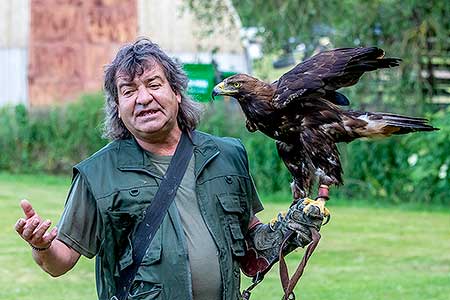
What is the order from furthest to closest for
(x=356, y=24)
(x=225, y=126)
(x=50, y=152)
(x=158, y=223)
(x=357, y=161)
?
(x=50, y=152) < (x=225, y=126) < (x=357, y=161) < (x=356, y=24) < (x=158, y=223)

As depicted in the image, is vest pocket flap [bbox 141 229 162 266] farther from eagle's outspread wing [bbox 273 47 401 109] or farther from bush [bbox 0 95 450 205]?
bush [bbox 0 95 450 205]

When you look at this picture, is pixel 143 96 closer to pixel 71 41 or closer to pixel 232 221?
pixel 232 221

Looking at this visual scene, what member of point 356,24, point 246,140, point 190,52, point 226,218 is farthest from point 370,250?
point 190,52

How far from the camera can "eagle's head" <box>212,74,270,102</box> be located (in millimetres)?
4812

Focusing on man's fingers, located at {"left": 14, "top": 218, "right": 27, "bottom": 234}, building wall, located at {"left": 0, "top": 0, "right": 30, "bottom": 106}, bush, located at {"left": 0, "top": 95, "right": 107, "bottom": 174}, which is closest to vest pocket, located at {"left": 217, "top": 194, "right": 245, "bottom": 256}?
man's fingers, located at {"left": 14, "top": 218, "right": 27, "bottom": 234}

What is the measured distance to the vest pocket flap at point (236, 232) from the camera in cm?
435

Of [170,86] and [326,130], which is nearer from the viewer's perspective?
[170,86]

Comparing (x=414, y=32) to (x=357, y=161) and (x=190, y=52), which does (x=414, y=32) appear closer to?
(x=357, y=161)

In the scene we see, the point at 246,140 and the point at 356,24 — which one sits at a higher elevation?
the point at 356,24

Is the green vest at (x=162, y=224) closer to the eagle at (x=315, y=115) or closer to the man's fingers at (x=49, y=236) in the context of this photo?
the man's fingers at (x=49, y=236)

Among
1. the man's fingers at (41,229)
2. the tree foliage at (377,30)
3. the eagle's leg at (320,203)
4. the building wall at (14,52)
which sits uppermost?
the eagle's leg at (320,203)

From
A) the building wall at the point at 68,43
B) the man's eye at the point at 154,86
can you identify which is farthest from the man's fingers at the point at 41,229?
the building wall at the point at 68,43

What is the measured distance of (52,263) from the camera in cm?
429

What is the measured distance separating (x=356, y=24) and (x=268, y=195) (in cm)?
300
